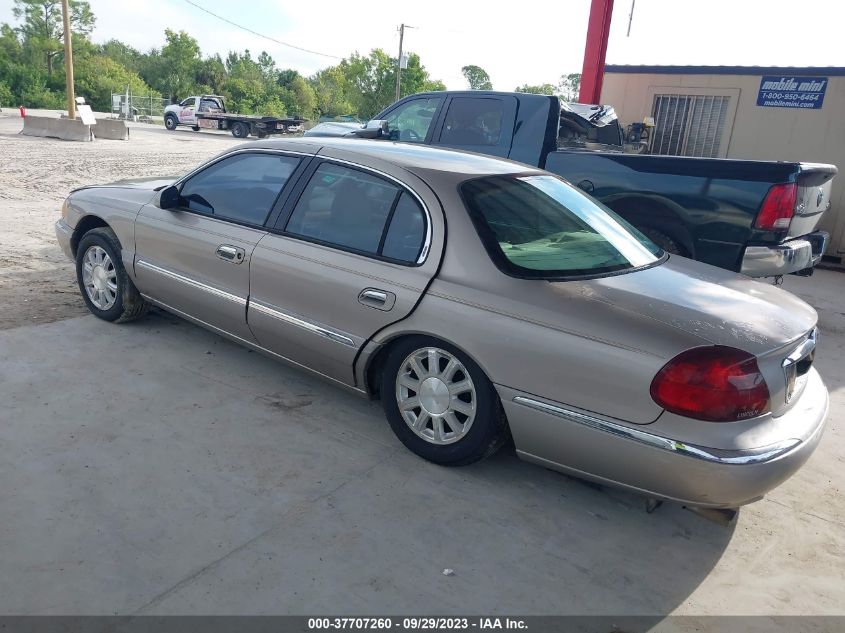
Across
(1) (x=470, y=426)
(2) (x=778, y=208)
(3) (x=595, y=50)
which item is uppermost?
(3) (x=595, y=50)

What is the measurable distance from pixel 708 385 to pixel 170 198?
11.3 ft

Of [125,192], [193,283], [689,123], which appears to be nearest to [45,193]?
[125,192]

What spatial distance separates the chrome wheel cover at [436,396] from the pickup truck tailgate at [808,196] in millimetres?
3635

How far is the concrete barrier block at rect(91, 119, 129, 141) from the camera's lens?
2470 centimetres

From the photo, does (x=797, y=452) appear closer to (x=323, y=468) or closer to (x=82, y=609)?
(x=323, y=468)

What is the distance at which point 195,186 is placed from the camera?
4.57 metres

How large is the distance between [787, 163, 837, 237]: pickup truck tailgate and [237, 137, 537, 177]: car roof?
2684 mm

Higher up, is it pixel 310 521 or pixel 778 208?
pixel 778 208

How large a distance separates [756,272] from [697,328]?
→ 10.4 ft

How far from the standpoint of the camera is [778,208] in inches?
211

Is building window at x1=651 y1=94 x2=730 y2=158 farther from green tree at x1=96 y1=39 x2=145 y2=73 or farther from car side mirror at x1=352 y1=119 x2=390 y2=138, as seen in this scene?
green tree at x1=96 y1=39 x2=145 y2=73

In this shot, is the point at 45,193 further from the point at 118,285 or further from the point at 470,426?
the point at 470,426

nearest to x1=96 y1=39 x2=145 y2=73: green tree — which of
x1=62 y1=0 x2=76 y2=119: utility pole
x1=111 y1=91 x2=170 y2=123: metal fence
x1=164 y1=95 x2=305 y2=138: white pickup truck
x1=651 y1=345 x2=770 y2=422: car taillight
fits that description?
x1=111 y1=91 x2=170 y2=123: metal fence

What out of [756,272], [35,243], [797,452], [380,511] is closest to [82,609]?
[380,511]
